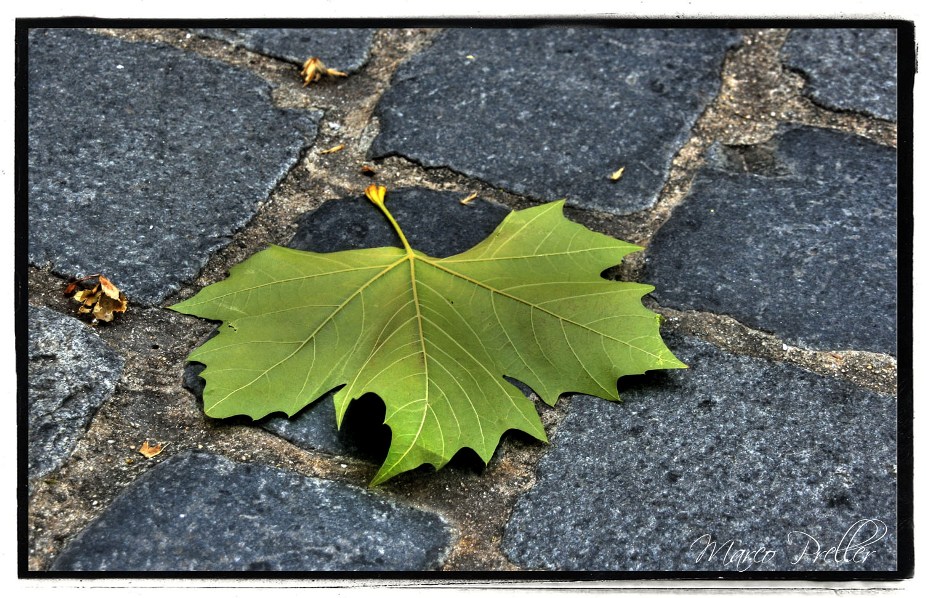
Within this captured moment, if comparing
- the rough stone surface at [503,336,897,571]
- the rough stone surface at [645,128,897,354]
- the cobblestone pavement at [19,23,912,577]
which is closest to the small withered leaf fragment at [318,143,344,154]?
the cobblestone pavement at [19,23,912,577]

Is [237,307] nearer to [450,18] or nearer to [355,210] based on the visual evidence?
[355,210]

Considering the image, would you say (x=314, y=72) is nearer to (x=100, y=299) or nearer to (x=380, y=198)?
(x=380, y=198)

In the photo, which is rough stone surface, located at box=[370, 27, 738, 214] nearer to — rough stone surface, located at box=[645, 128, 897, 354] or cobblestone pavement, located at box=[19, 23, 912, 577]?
cobblestone pavement, located at box=[19, 23, 912, 577]

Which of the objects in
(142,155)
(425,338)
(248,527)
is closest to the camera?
(248,527)

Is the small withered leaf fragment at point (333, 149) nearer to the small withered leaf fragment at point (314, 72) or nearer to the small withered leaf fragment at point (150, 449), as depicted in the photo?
the small withered leaf fragment at point (314, 72)

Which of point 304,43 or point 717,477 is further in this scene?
point 304,43

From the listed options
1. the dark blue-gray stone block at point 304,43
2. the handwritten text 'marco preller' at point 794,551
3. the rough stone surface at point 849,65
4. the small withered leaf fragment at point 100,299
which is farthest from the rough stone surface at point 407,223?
the rough stone surface at point 849,65

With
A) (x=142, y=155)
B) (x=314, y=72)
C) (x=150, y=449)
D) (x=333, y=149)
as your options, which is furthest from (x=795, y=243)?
(x=142, y=155)

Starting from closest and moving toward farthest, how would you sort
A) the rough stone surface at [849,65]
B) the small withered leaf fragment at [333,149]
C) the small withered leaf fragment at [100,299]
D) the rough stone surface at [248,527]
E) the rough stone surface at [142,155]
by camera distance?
the rough stone surface at [248,527] < the small withered leaf fragment at [100,299] < the rough stone surface at [142,155] < the small withered leaf fragment at [333,149] < the rough stone surface at [849,65]
